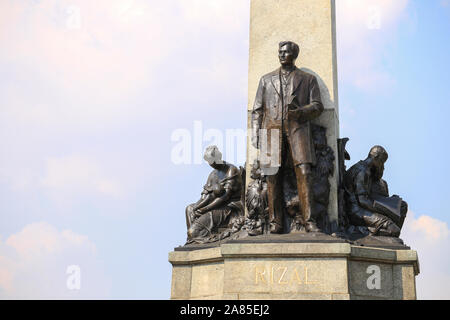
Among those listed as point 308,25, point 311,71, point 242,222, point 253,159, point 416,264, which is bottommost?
point 416,264

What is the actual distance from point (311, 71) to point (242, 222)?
303 cm

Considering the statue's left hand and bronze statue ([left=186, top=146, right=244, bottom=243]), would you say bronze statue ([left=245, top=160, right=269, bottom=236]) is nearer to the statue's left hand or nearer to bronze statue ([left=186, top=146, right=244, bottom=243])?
bronze statue ([left=186, top=146, right=244, bottom=243])

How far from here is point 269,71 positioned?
42.4 ft

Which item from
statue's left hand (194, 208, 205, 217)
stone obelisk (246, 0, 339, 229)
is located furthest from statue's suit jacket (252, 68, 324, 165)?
statue's left hand (194, 208, 205, 217)

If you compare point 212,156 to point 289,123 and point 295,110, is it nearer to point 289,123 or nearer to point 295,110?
point 289,123

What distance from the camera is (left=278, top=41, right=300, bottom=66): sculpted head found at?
1221 cm

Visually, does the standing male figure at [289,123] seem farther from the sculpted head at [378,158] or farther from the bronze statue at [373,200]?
the sculpted head at [378,158]

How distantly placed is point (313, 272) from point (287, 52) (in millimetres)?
3854

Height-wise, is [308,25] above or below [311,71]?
above

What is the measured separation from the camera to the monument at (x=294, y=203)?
1109cm

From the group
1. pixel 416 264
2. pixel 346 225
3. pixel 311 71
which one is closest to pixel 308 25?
pixel 311 71
